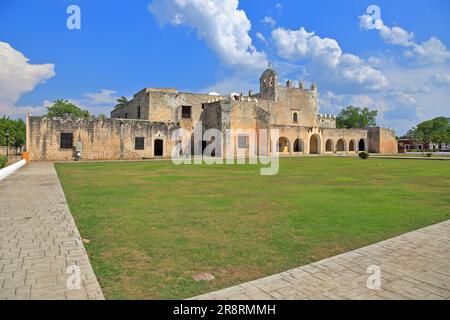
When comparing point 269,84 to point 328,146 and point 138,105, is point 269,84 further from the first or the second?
point 138,105

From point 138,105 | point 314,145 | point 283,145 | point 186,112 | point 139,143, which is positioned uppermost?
point 138,105

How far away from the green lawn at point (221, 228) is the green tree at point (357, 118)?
7073 centimetres

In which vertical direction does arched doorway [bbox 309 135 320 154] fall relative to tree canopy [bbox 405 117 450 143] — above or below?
below

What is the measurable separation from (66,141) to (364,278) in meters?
28.9

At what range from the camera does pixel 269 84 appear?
48.9 meters

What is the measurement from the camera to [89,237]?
5.04m

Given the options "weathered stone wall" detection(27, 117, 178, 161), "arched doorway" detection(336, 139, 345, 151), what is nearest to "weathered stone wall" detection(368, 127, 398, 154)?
"arched doorway" detection(336, 139, 345, 151)

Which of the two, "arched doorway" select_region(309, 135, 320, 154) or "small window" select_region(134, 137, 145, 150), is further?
"arched doorway" select_region(309, 135, 320, 154)

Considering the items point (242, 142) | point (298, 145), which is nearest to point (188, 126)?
point (242, 142)

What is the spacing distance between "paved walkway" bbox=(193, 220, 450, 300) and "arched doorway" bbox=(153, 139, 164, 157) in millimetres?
29221

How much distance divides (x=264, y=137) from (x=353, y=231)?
3199 centimetres

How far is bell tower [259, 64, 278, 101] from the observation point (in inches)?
Result: 1898

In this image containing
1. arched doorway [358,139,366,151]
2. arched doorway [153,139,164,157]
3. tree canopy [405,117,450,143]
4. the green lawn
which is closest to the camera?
the green lawn

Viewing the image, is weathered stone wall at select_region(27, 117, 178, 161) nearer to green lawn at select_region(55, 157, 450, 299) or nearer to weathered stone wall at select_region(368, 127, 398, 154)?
green lawn at select_region(55, 157, 450, 299)
